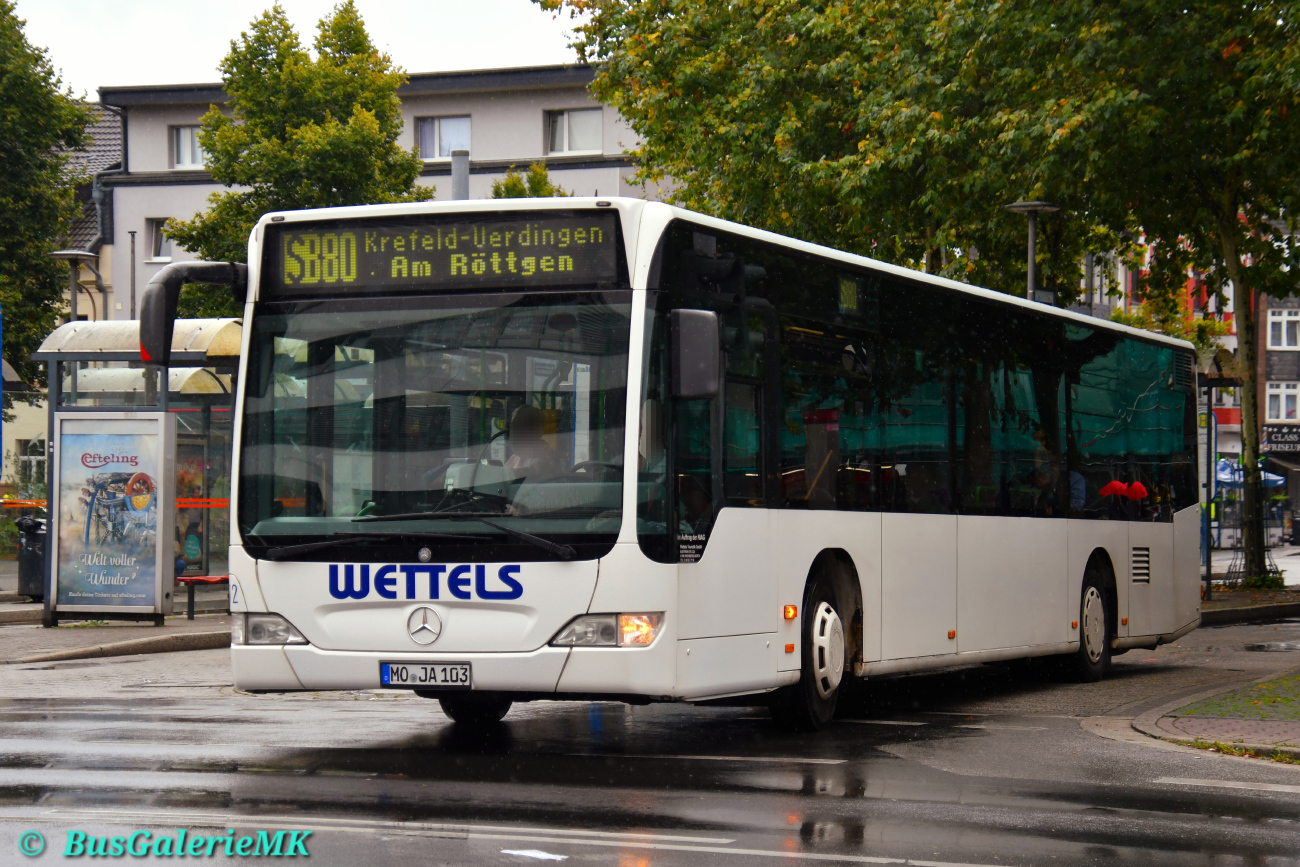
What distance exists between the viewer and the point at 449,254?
9.18 meters

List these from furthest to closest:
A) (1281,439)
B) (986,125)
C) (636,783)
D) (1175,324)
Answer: (1281,439) → (1175,324) → (986,125) → (636,783)

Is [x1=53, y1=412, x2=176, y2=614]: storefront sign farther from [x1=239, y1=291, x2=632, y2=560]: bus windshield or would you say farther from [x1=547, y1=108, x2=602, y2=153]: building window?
[x1=547, y1=108, x2=602, y2=153]: building window

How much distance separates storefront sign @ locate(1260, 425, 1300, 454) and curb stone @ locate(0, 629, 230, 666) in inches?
2205

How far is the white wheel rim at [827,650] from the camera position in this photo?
1041 centimetres

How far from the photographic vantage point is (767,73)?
29.2m

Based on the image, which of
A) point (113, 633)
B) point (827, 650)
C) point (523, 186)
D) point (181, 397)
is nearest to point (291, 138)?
point (523, 186)

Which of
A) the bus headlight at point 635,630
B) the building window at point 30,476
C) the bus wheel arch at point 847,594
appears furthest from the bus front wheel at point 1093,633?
the building window at point 30,476

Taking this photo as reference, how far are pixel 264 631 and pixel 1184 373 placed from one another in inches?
443

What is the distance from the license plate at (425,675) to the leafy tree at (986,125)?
13027 mm

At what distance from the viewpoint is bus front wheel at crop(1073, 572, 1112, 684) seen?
48.7 feet

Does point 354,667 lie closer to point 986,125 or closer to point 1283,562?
point 986,125

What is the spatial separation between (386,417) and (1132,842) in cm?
422

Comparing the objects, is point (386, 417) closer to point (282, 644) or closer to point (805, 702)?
point (282, 644)

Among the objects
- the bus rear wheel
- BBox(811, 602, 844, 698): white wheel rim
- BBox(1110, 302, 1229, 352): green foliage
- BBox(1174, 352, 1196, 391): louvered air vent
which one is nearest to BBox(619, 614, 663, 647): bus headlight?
BBox(811, 602, 844, 698): white wheel rim
